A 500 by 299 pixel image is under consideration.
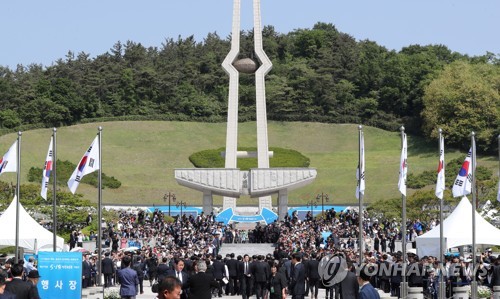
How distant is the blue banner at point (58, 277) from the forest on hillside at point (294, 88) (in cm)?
5772

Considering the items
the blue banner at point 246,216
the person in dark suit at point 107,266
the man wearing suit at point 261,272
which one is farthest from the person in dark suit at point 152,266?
the blue banner at point 246,216

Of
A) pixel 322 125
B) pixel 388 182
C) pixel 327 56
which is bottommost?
pixel 388 182

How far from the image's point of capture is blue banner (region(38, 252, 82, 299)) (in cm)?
1625

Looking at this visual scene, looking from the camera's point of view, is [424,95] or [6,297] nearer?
[6,297]

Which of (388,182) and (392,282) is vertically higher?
(388,182)

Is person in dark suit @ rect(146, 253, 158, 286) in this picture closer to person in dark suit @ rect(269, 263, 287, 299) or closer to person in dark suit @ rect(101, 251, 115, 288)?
person in dark suit @ rect(101, 251, 115, 288)

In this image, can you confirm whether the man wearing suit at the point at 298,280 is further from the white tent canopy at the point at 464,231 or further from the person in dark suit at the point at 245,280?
the white tent canopy at the point at 464,231

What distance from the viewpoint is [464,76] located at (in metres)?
75.6

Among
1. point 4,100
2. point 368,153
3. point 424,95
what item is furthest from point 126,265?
point 4,100

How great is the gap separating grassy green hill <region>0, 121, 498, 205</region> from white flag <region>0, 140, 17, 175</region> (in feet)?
Answer: 122

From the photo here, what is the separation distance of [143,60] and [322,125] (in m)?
22.8

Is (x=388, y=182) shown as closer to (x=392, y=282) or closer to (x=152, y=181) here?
(x=152, y=181)

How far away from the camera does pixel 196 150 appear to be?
2995 inches

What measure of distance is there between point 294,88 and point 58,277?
70.4 m
